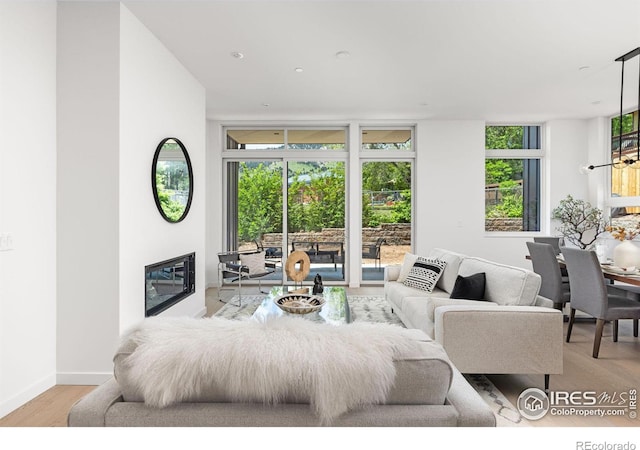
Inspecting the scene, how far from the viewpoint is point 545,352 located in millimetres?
2307

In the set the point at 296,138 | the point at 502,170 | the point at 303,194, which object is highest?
the point at 296,138

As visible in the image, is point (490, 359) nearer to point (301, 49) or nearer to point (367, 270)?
point (301, 49)

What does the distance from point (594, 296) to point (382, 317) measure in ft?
6.65

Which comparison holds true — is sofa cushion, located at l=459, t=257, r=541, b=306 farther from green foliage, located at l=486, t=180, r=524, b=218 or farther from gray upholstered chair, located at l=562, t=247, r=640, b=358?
green foliage, located at l=486, t=180, r=524, b=218

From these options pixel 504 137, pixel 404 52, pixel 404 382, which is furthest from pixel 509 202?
pixel 404 382

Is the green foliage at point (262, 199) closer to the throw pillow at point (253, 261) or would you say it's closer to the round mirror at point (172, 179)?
the throw pillow at point (253, 261)

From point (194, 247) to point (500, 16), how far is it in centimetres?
364

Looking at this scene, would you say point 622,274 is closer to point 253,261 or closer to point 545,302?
point 545,302

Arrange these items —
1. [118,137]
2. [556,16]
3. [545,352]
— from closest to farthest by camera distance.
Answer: [545,352] → [118,137] → [556,16]

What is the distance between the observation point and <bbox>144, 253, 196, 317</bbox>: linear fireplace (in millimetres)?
3035

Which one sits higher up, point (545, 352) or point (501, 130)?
point (501, 130)

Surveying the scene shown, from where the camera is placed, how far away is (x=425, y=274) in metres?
3.77
